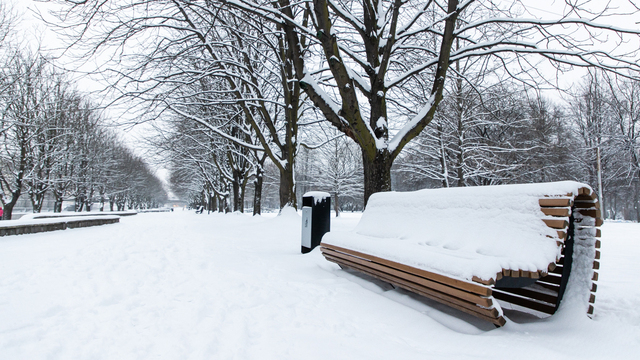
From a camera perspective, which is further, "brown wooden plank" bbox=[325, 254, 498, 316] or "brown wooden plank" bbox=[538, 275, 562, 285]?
"brown wooden plank" bbox=[538, 275, 562, 285]

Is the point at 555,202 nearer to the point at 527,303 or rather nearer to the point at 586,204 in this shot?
the point at 586,204

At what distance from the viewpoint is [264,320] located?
8.93 ft

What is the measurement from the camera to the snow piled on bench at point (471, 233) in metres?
2.34

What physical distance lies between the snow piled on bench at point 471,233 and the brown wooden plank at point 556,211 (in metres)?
0.05

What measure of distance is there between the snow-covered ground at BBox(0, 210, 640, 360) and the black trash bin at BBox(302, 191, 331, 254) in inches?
50.6

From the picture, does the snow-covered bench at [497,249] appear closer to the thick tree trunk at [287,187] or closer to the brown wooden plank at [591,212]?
the brown wooden plank at [591,212]

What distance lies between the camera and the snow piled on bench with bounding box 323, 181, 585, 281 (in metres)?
2.34

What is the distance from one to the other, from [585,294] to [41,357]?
3959 mm

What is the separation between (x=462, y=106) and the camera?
1581 centimetres

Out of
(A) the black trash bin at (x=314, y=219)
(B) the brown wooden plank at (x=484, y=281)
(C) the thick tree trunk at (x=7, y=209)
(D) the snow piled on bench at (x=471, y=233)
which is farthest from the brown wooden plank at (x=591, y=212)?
(C) the thick tree trunk at (x=7, y=209)

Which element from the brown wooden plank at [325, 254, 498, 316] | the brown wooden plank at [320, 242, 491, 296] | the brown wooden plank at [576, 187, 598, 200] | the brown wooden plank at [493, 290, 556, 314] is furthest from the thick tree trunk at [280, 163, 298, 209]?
the brown wooden plank at [576, 187, 598, 200]

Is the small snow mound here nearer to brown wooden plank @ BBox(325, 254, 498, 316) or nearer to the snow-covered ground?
the snow-covered ground

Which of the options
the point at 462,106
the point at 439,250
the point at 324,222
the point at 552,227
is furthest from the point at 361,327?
the point at 462,106

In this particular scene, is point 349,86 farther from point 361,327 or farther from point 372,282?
point 361,327
